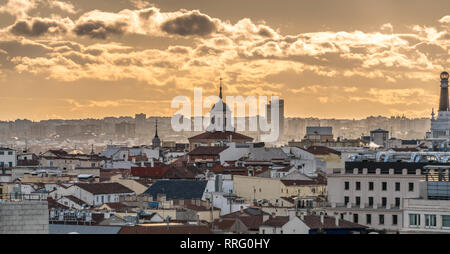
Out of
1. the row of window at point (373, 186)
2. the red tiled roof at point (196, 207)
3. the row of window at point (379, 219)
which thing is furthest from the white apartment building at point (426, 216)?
the red tiled roof at point (196, 207)

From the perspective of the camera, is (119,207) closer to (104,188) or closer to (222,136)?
(104,188)

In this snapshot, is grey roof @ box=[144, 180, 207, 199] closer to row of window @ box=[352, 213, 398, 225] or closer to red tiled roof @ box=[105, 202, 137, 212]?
red tiled roof @ box=[105, 202, 137, 212]

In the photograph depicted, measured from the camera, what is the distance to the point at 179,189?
6900 centimetres

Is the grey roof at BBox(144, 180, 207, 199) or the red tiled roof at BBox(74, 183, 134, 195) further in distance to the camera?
the grey roof at BBox(144, 180, 207, 199)

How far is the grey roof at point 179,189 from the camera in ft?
218

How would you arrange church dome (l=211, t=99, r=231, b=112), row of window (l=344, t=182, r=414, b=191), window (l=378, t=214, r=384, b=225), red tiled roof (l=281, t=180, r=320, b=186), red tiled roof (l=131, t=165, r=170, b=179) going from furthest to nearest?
church dome (l=211, t=99, r=231, b=112)
red tiled roof (l=131, t=165, r=170, b=179)
red tiled roof (l=281, t=180, r=320, b=186)
row of window (l=344, t=182, r=414, b=191)
window (l=378, t=214, r=384, b=225)

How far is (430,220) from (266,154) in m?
64.8

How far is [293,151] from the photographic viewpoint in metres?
106

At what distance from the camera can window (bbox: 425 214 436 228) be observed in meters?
36.2

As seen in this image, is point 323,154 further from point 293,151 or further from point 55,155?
point 55,155

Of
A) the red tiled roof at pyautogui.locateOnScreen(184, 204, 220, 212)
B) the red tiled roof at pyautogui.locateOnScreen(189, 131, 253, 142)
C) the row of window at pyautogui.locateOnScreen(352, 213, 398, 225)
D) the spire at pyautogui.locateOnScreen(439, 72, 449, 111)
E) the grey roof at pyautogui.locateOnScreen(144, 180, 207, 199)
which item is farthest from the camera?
the spire at pyautogui.locateOnScreen(439, 72, 449, 111)

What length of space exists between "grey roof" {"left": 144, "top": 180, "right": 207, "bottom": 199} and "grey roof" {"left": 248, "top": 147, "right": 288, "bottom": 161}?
1113 inches

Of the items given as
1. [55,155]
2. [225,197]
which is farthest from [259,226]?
[55,155]

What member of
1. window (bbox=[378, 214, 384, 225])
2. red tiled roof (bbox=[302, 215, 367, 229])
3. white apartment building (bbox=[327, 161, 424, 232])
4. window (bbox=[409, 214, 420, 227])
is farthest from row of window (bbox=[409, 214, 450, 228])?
window (bbox=[378, 214, 384, 225])
